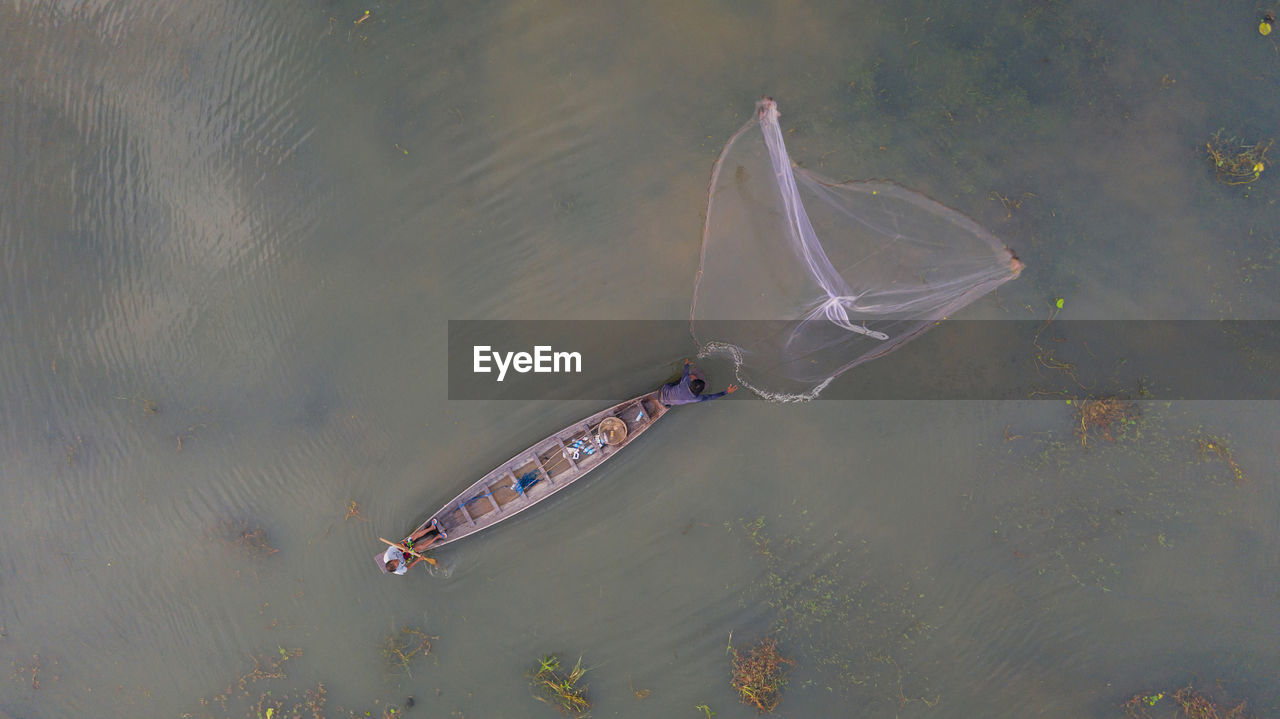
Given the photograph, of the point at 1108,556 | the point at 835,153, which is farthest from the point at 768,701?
the point at 835,153

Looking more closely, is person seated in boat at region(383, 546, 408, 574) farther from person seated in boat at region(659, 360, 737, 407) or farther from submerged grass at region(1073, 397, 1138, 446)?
submerged grass at region(1073, 397, 1138, 446)

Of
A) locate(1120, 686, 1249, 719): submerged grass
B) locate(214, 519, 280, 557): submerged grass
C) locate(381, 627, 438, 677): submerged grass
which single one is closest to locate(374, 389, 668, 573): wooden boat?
locate(381, 627, 438, 677): submerged grass

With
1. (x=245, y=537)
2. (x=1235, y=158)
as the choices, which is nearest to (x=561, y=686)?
(x=245, y=537)

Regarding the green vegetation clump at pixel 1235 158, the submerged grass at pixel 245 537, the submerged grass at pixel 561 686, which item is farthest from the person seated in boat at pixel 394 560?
the green vegetation clump at pixel 1235 158

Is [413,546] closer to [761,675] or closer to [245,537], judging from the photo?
[245,537]

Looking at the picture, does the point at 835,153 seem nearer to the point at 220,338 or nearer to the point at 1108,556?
the point at 1108,556

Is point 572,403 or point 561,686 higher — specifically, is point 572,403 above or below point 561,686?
above
